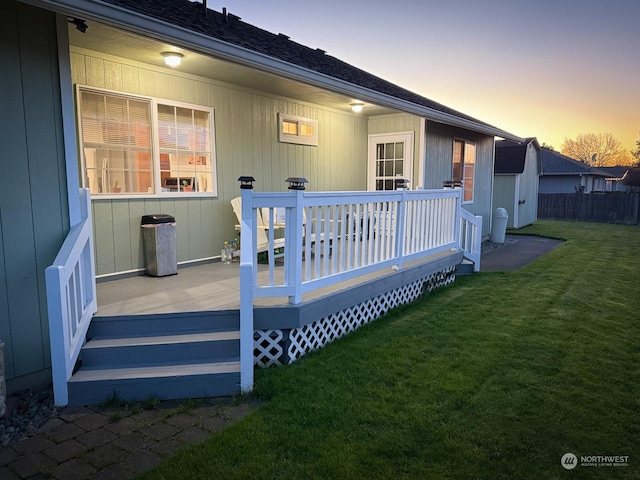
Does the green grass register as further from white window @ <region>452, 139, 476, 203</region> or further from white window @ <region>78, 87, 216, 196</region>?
white window @ <region>452, 139, 476, 203</region>

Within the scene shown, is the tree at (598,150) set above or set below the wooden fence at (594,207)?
above

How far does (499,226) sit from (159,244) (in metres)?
9.30

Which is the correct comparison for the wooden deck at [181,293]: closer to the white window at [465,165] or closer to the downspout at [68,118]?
the downspout at [68,118]

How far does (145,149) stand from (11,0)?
2.07 m

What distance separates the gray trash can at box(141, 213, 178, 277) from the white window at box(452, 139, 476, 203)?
648cm

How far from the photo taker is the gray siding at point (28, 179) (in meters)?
2.89

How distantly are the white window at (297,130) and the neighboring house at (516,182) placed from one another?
10621mm

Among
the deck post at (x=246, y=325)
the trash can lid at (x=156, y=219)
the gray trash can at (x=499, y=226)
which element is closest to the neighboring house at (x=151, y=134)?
the trash can lid at (x=156, y=219)

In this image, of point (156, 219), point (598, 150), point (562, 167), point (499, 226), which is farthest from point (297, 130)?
point (598, 150)

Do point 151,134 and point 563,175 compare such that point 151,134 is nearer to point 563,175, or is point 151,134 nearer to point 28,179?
point 28,179

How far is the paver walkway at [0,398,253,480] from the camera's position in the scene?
221cm

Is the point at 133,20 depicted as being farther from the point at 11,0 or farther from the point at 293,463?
the point at 293,463

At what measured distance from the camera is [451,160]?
8.95 meters

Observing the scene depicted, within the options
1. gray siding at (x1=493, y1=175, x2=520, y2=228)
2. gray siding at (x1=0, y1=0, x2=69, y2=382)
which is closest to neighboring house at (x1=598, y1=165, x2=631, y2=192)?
gray siding at (x1=493, y1=175, x2=520, y2=228)
